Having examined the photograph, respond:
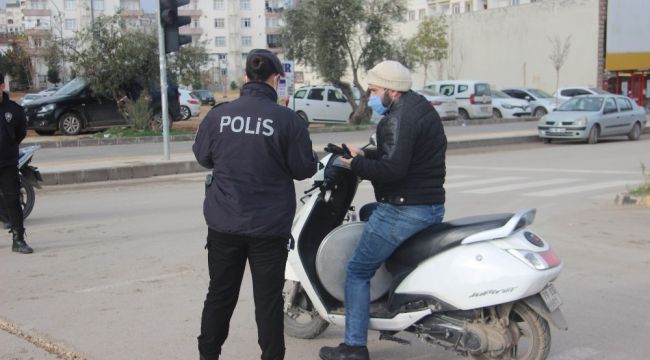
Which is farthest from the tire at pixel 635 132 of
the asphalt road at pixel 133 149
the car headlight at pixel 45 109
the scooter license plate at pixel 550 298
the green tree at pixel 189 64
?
the scooter license plate at pixel 550 298

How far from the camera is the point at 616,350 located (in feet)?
15.0

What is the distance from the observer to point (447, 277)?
3.85m

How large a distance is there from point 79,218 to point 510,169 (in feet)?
30.0

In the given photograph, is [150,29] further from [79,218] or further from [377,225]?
[377,225]

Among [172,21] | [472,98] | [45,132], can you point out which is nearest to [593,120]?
[472,98]

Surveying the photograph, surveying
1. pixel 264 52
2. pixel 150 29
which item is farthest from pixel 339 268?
pixel 150 29

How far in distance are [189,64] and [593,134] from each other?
41.3ft

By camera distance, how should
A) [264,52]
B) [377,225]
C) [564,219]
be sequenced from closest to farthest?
[264,52], [377,225], [564,219]

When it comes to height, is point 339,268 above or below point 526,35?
below

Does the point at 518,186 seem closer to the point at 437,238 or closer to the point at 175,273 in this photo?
the point at 175,273

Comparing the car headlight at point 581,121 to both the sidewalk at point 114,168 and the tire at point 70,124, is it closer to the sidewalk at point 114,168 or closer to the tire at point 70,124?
the sidewalk at point 114,168

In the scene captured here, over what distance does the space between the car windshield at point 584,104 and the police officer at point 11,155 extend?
18127 millimetres

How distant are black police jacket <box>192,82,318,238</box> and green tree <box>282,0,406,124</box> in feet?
74.7

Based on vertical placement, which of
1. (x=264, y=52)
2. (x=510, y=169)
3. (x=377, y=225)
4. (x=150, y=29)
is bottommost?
(x=510, y=169)
